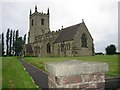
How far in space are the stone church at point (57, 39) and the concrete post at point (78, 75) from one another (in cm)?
5169

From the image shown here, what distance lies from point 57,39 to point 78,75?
62855mm

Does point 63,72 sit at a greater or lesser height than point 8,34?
lesser

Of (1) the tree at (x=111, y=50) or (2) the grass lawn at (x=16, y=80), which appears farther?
(1) the tree at (x=111, y=50)

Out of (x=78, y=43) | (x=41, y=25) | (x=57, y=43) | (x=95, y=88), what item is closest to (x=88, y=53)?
(x=78, y=43)

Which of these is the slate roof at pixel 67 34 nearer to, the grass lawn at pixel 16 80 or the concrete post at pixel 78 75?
the grass lawn at pixel 16 80

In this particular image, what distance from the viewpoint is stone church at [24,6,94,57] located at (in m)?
56.3

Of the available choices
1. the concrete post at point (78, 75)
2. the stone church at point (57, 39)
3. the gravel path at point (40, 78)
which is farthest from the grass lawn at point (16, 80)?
the stone church at point (57, 39)

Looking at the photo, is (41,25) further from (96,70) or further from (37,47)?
(96,70)

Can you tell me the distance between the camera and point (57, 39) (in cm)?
6588

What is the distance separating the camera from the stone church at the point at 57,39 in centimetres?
5634

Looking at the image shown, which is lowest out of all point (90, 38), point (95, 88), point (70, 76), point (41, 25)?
point (95, 88)

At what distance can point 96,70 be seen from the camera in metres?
3.23

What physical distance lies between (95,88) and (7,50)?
90146 mm

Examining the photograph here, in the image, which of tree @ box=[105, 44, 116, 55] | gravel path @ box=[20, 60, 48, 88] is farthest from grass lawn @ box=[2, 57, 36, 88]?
tree @ box=[105, 44, 116, 55]
